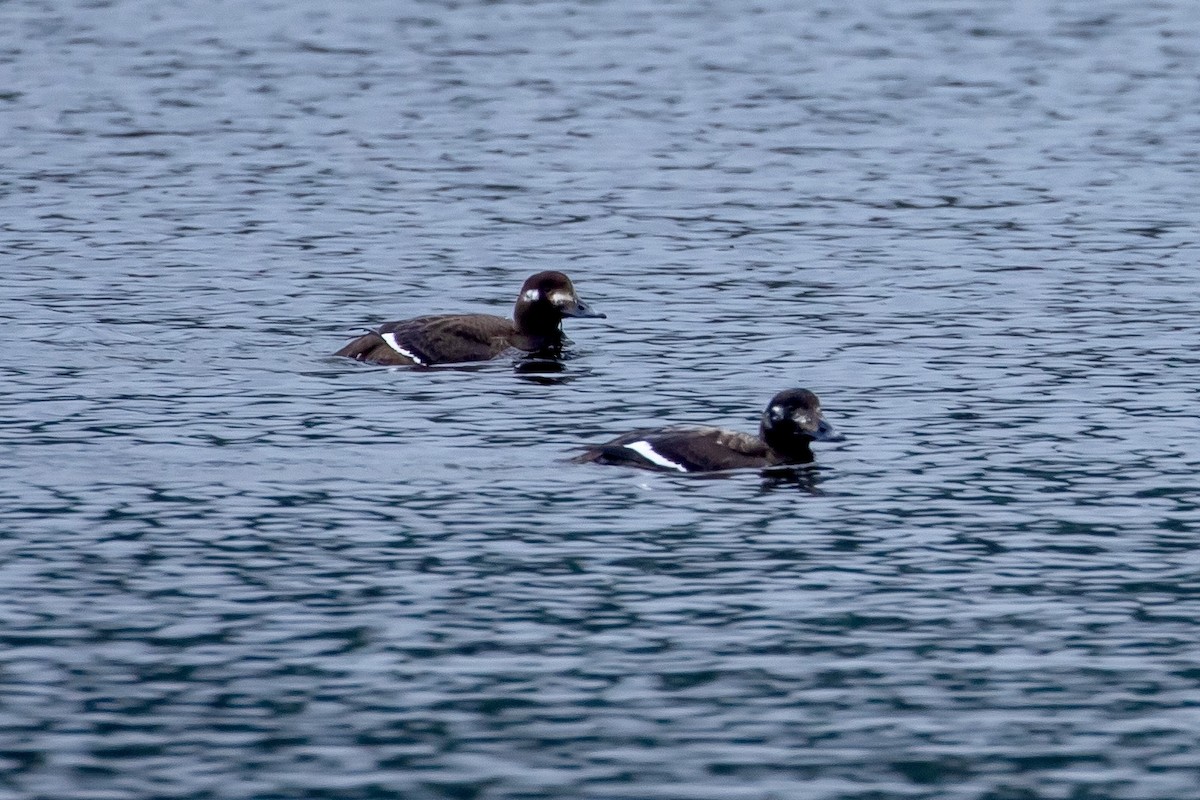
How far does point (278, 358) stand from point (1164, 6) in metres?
31.8

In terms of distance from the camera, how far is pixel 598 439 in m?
19.2

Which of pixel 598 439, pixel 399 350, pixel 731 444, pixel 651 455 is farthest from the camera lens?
pixel 399 350

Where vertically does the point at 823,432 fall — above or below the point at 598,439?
above

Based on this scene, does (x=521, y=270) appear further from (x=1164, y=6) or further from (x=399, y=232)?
(x=1164, y=6)

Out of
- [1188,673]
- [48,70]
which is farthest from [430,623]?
[48,70]

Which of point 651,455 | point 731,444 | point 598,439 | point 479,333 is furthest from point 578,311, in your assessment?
point 651,455

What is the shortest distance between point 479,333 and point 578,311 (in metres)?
1.14

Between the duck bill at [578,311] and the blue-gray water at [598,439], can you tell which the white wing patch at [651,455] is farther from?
the duck bill at [578,311]

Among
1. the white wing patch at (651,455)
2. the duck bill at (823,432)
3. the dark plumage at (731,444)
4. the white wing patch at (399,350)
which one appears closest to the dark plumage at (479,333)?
the white wing patch at (399,350)

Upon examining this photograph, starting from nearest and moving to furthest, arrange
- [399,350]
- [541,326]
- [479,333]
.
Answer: [399,350] → [479,333] → [541,326]

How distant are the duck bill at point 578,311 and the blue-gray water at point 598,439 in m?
0.33

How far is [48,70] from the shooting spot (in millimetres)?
43312

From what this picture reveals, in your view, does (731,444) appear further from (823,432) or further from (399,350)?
(399,350)

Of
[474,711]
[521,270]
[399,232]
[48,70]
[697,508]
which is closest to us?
[474,711]
